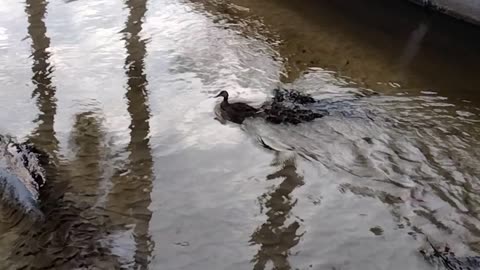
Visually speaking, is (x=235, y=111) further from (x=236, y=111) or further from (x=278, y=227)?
(x=278, y=227)

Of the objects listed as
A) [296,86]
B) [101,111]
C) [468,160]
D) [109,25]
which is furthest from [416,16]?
[101,111]

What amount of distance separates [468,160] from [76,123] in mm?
4458

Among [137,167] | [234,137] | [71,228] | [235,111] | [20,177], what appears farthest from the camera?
[235,111]

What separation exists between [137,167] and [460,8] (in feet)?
20.6

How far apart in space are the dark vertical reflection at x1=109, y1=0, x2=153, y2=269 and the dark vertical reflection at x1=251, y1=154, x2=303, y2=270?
39.2 inches

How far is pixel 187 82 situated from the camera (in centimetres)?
820

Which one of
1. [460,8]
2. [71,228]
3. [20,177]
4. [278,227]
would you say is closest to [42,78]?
[20,177]

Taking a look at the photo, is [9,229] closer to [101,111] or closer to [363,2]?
[101,111]

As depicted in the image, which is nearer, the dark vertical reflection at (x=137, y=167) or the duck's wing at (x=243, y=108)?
the dark vertical reflection at (x=137, y=167)

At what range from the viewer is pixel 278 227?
5758 mm

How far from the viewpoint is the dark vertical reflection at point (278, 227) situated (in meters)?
5.41

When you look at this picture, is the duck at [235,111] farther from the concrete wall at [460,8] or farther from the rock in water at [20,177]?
the concrete wall at [460,8]

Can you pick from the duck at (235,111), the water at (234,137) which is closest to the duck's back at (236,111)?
the duck at (235,111)

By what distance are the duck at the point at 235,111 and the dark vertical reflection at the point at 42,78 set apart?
1.97 meters
